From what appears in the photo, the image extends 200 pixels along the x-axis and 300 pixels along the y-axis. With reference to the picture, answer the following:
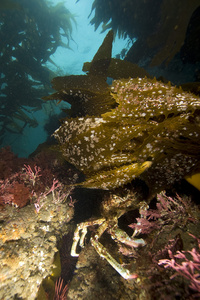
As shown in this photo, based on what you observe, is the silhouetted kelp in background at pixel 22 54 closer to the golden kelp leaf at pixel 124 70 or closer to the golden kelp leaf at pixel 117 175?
the golden kelp leaf at pixel 124 70

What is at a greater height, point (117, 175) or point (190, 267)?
point (117, 175)

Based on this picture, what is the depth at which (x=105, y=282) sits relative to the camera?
1896 mm

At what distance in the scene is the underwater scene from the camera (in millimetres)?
1132

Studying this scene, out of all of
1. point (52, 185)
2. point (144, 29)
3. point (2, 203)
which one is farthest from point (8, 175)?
point (144, 29)

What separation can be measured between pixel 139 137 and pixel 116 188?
921 mm

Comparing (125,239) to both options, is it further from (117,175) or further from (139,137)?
(139,137)

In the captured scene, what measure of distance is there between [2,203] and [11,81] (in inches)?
305

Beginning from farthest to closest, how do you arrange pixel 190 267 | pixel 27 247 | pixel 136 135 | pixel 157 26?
pixel 157 26 → pixel 27 247 → pixel 136 135 → pixel 190 267

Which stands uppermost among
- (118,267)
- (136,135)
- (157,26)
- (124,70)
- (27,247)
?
(157,26)

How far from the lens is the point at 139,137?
1309mm

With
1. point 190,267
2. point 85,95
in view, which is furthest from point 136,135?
point 190,267

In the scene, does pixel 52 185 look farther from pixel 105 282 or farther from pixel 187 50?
pixel 187 50

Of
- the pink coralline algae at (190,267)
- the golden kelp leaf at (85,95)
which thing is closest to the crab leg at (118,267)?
the pink coralline algae at (190,267)

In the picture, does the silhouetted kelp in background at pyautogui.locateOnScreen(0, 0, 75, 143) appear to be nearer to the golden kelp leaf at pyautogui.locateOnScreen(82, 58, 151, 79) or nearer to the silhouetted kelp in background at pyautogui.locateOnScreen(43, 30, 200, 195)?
the golden kelp leaf at pyautogui.locateOnScreen(82, 58, 151, 79)
